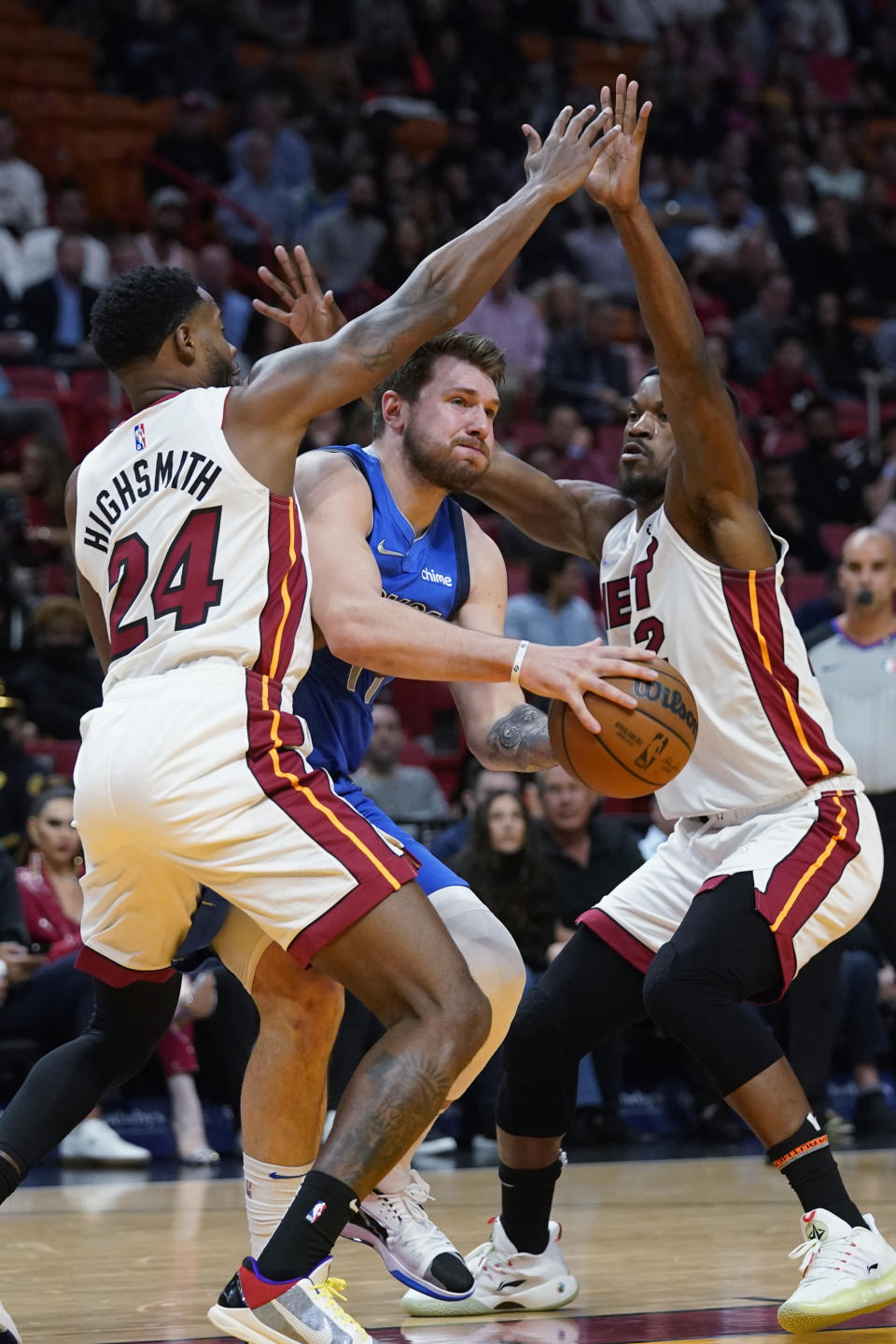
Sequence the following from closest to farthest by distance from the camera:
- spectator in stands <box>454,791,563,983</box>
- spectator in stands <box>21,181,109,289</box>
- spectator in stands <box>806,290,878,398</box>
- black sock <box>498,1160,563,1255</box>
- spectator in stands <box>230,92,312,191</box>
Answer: black sock <box>498,1160,563,1255</box>
spectator in stands <box>454,791,563,983</box>
spectator in stands <box>21,181,109,289</box>
spectator in stands <box>230,92,312,191</box>
spectator in stands <box>806,290,878,398</box>

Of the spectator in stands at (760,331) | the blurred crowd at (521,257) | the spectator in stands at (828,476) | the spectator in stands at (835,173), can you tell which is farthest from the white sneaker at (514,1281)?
the spectator in stands at (835,173)

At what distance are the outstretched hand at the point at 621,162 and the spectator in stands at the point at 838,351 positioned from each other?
37.6 feet

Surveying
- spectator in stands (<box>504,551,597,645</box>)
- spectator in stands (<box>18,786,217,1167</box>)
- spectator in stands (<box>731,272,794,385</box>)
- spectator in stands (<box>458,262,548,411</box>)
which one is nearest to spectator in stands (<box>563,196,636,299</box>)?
spectator in stands (<box>731,272,794,385</box>)

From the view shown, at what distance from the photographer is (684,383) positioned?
4.39 m

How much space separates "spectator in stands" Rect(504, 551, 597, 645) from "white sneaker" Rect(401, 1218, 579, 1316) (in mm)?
5773

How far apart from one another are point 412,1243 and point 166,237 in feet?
32.5

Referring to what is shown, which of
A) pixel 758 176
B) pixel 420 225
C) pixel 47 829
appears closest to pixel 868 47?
pixel 758 176

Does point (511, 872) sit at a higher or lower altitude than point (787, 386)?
lower

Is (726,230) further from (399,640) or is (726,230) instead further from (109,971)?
(109,971)

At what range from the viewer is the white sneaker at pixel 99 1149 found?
24.2 ft

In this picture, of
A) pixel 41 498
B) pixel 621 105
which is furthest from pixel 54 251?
pixel 621 105

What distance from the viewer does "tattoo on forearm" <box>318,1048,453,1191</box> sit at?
3479 mm

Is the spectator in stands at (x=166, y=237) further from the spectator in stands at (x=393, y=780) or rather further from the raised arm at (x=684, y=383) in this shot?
the raised arm at (x=684, y=383)

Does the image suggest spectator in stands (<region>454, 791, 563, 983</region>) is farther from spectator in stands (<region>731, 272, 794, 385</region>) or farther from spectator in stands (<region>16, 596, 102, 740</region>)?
spectator in stands (<region>731, 272, 794, 385</region>)
